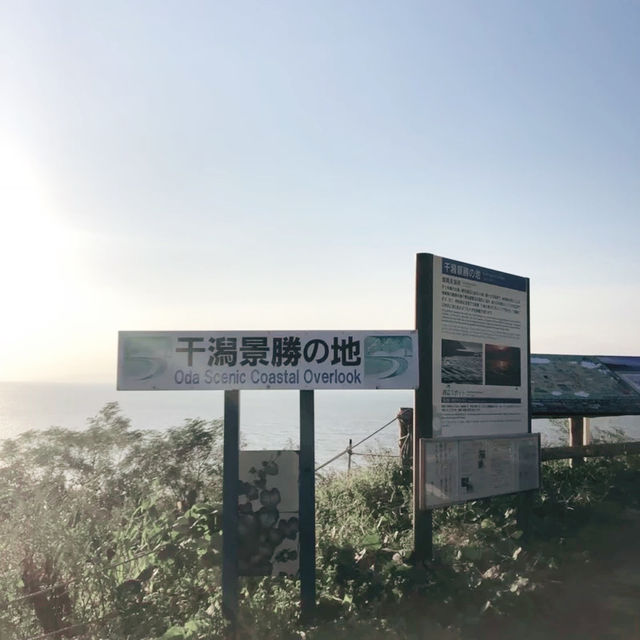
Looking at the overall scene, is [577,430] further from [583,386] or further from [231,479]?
[231,479]

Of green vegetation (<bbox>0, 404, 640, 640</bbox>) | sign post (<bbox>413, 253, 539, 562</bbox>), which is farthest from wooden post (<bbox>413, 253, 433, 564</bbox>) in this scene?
green vegetation (<bbox>0, 404, 640, 640</bbox>)

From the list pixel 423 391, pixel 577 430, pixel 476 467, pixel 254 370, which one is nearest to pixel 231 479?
pixel 254 370

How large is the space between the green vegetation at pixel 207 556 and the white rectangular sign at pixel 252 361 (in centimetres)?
141

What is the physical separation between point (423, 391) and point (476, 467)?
1160 mm

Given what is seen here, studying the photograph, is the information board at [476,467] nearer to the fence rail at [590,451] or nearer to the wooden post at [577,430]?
the fence rail at [590,451]

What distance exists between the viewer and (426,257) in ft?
24.7

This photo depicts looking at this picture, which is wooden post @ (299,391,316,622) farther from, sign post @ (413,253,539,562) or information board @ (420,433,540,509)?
information board @ (420,433,540,509)

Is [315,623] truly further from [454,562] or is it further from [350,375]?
A: [350,375]

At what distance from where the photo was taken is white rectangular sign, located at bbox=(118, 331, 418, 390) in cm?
609

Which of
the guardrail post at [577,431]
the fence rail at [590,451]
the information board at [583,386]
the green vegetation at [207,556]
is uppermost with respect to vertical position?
the information board at [583,386]

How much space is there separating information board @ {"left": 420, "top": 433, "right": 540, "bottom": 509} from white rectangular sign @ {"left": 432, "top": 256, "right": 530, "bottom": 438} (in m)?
0.15

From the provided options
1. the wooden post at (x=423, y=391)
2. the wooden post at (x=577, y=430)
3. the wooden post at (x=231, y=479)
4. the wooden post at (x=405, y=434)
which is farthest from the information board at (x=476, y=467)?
the wooden post at (x=577, y=430)

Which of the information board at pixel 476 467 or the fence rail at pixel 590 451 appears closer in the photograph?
the information board at pixel 476 467

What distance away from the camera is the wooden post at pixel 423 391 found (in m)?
7.01
